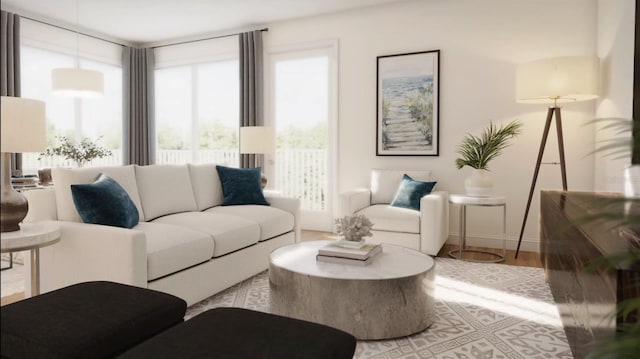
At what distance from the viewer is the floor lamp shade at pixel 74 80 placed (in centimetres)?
408

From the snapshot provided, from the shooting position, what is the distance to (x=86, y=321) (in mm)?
1393

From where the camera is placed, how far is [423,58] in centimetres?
486

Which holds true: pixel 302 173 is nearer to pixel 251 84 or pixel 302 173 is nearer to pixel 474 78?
pixel 251 84

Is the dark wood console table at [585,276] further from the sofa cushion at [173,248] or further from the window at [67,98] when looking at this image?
the window at [67,98]

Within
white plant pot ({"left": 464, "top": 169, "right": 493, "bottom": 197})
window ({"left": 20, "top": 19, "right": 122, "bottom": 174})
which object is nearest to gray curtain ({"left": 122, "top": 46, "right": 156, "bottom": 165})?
window ({"left": 20, "top": 19, "right": 122, "bottom": 174})

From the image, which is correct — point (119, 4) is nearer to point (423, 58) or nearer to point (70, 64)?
point (70, 64)

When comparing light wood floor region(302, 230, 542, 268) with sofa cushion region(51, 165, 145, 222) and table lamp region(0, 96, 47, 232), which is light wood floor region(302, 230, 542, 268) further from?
table lamp region(0, 96, 47, 232)

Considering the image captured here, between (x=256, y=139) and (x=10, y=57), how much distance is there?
3.02 m

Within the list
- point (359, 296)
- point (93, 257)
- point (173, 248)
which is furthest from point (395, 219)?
point (93, 257)

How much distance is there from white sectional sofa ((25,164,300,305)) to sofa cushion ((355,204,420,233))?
0.78 metres

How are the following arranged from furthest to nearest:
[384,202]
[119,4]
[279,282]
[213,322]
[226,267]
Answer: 1. [119,4]
2. [384,202]
3. [226,267]
4. [279,282]
5. [213,322]

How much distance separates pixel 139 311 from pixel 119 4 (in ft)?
15.7

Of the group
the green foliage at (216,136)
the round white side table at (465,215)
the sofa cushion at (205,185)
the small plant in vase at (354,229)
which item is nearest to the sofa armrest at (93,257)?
the small plant in vase at (354,229)

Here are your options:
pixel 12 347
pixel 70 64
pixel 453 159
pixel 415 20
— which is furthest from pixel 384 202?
pixel 70 64
